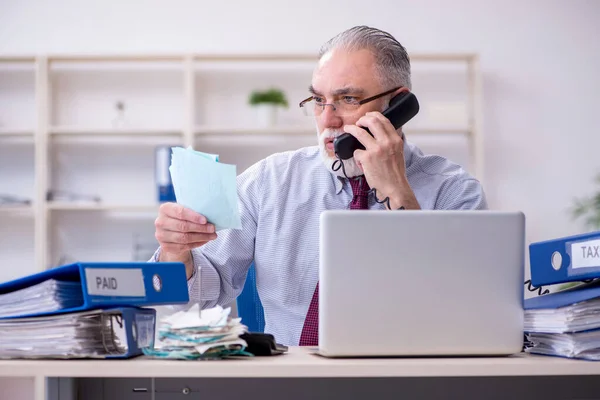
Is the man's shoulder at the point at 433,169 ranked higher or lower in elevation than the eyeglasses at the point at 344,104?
lower

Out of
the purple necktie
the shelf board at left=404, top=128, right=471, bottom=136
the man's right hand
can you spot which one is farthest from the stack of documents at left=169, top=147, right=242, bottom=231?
the shelf board at left=404, top=128, right=471, bottom=136

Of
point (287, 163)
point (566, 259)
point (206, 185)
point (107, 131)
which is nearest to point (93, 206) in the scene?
point (107, 131)

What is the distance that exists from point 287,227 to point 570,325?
920mm

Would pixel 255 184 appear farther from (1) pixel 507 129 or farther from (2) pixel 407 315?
(1) pixel 507 129

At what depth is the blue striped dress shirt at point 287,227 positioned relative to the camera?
1777 millimetres

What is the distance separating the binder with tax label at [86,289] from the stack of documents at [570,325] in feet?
1.68

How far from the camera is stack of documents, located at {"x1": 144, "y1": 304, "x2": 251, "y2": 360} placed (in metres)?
0.94

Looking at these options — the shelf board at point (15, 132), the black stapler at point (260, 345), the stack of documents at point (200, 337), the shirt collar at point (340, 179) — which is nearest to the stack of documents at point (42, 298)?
the stack of documents at point (200, 337)

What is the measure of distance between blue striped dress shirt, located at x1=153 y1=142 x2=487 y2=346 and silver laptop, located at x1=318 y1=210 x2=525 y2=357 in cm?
81

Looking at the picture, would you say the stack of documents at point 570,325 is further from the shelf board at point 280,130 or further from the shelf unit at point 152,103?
the shelf unit at point 152,103

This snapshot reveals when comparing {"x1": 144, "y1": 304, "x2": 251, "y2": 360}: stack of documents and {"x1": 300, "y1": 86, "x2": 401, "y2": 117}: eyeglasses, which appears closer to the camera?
{"x1": 144, "y1": 304, "x2": 251, "y2": 360}: stack of documents

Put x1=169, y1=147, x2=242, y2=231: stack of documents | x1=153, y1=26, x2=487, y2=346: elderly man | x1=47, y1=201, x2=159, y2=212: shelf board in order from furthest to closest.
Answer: x1=47, y1=201, x2=159, y2=212: shelf board → x1=153, y1=26, x2=487, y2=346: elderly man → x1=169, y1=147, x2=242, y2=231: stack of documents

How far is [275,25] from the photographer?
4102 mm

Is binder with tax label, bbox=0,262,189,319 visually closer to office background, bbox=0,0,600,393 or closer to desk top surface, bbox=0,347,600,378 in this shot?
desk top surface, bbox=0,347,600,378
